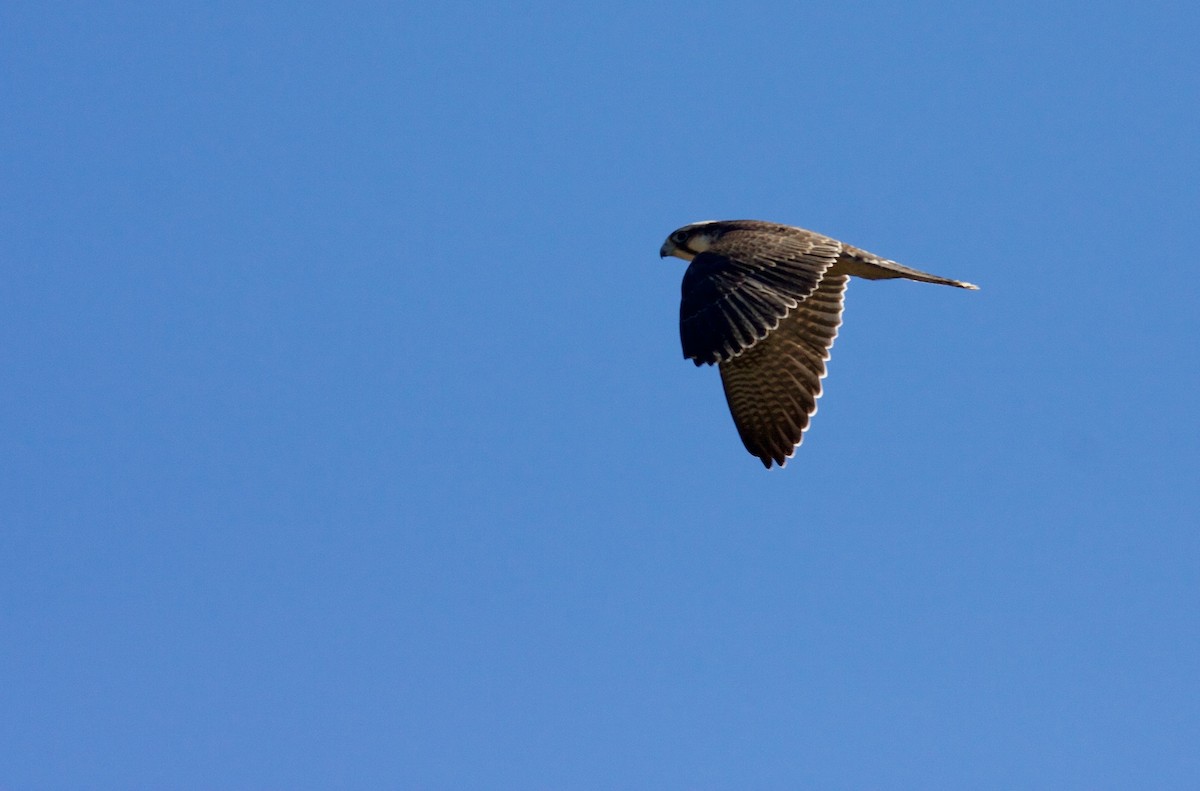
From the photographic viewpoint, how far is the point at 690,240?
1337cm

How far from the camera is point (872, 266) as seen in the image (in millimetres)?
12164

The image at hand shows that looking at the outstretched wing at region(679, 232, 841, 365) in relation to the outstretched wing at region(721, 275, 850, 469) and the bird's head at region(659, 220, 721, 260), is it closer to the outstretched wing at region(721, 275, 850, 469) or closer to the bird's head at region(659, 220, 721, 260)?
the outstretched wing at region(721, 275, 850, 469)

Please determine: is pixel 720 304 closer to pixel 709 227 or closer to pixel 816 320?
pixel 816 320

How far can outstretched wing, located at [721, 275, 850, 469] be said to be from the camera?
11953 mm

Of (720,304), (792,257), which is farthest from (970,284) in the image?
(720,304)

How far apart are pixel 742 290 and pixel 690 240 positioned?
261cm

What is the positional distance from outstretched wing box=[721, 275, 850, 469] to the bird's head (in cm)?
123

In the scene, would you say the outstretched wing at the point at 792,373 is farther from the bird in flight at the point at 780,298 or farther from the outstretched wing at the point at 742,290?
the outstretched wing at the point at 742,290

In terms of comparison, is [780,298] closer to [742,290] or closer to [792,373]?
[742,290]

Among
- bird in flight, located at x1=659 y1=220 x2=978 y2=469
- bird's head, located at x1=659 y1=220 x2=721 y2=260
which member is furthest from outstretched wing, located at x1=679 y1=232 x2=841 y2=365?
bird's head, located at x1=659 y1=220 x2=721 y2=260

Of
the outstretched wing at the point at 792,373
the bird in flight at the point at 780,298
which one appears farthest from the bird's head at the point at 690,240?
the outstretched wing at the point at 792,373

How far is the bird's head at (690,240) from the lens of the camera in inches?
516

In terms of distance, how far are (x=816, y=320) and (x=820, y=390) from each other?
0.50 m

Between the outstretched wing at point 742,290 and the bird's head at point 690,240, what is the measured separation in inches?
51.0
